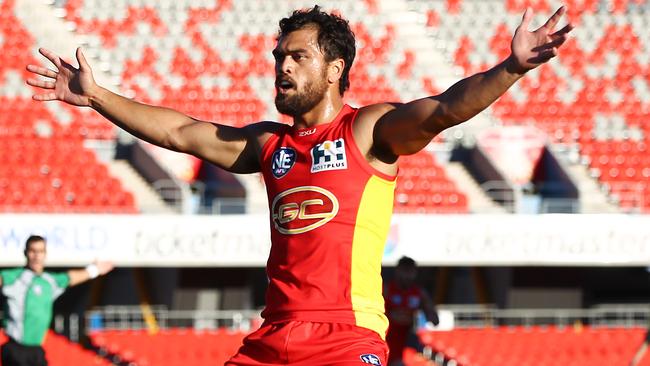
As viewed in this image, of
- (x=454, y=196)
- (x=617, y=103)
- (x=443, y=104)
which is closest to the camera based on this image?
(x=443, y=104)

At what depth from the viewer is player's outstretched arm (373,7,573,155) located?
4523 millimetres

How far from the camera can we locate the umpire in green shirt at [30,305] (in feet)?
36.4

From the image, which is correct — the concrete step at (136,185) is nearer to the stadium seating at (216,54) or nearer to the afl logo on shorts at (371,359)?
the stadium seating at (216,54)

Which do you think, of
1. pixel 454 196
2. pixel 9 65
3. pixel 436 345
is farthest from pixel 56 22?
pixel 436 345

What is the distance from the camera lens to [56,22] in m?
20.7

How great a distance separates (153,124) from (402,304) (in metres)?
7.46

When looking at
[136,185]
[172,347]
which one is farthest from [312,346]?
[136,185]

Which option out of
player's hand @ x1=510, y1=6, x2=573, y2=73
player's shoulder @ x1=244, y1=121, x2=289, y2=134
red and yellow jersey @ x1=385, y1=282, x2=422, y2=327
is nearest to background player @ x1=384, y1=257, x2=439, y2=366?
red and yellow jersey @ x1=385, y1=282, x2=422, y2=327

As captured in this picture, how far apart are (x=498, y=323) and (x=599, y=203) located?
7.80ft

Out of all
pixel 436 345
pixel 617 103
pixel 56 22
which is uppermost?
pixel 56 22

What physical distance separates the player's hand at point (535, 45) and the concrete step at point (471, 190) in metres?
13.2

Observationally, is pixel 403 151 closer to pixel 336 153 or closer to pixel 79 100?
pixel 336 153

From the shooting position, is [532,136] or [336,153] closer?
[336,153]

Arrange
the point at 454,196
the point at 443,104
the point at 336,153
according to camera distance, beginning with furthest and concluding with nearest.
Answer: the point at 454,196
the point at 336,153
the point at 443,104
